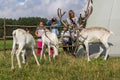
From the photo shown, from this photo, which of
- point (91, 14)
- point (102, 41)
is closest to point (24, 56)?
point (102, 41)

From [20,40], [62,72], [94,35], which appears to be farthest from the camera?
[94,35]

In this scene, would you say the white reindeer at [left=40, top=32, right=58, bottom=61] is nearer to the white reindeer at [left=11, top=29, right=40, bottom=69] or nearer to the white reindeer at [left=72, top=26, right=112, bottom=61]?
the white reindeer at [left=72, top=26, right=112, bottom=61]

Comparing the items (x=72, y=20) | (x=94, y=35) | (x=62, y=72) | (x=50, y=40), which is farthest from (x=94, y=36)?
(x=62, y=72)

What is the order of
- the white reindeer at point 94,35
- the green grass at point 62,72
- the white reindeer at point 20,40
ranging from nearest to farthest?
1. the green grass at point 62,72
2. the white reindeer at point 20,40
3. the white reindeer at point 94,35

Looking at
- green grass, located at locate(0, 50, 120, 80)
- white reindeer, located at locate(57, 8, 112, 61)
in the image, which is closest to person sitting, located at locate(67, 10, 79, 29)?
white reindeer, located at locate(57, 8, 112, 61)

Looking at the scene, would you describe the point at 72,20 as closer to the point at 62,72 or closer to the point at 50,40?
the point at 50,40

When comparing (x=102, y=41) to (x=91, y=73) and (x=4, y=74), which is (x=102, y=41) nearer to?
(x=91, y=73)

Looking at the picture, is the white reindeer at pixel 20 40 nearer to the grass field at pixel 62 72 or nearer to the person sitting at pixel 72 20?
the grass field at pixel 62 72

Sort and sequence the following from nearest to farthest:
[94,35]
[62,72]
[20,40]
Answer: [62,72] → [20,40] → [94,35]

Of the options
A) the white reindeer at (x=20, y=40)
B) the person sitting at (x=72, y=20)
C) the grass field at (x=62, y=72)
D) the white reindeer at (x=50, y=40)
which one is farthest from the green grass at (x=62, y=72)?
the person sitting at (x=72, y=20)

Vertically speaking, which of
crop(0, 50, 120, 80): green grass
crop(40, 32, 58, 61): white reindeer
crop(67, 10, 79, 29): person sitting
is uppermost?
crop(67, 10, 79, 29): person sitting

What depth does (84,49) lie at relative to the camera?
15422 millimetres

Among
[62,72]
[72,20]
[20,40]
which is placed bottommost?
[62,72]

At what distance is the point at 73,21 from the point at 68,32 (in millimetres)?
871
